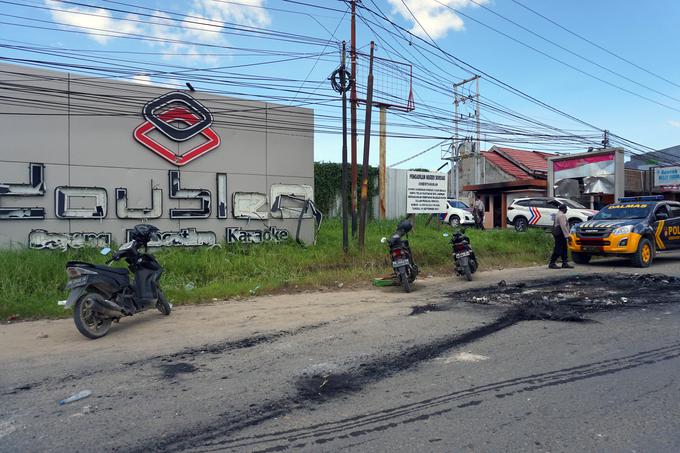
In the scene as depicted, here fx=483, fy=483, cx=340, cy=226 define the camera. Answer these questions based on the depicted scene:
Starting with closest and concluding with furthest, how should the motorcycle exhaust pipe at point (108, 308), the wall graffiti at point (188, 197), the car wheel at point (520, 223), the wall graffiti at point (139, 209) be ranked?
the motorcycle exhaust pipe at point (108, 308)
the wall graffiti at point (139, 209)
the wall graffiti at point (188, 197)
the car wheel at point (520, 223)

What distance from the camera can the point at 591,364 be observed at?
4.75 m

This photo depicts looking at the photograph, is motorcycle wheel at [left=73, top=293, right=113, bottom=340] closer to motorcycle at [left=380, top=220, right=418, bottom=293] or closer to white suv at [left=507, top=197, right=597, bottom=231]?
motorcycle at [left=380, top=220, right=418, bottom=293]

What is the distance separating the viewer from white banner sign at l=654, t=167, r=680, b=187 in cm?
2755

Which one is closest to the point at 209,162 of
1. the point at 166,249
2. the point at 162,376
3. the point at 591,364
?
the point at 166,249

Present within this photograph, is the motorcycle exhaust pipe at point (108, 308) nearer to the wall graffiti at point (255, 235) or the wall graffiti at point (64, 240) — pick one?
the wall graffiti at point (64, 240)

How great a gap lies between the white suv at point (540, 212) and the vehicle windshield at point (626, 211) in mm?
6511

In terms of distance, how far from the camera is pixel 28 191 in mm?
10805

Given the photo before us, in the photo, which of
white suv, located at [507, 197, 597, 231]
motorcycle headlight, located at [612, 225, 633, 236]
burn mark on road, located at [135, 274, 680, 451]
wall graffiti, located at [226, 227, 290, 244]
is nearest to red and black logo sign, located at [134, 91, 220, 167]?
wall graffiti, located at [226, 227, 290, 244]

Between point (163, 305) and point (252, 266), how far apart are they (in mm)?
3633

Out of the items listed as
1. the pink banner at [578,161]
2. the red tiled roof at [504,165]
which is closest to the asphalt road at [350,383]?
the pink banner at [578,161]

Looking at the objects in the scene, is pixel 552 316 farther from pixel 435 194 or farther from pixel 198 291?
pixel 435 194

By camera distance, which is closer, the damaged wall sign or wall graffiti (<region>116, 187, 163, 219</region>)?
the damaged wall sign

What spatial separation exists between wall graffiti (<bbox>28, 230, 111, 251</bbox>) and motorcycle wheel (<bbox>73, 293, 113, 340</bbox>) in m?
5.68

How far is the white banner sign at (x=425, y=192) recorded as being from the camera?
1451cm
